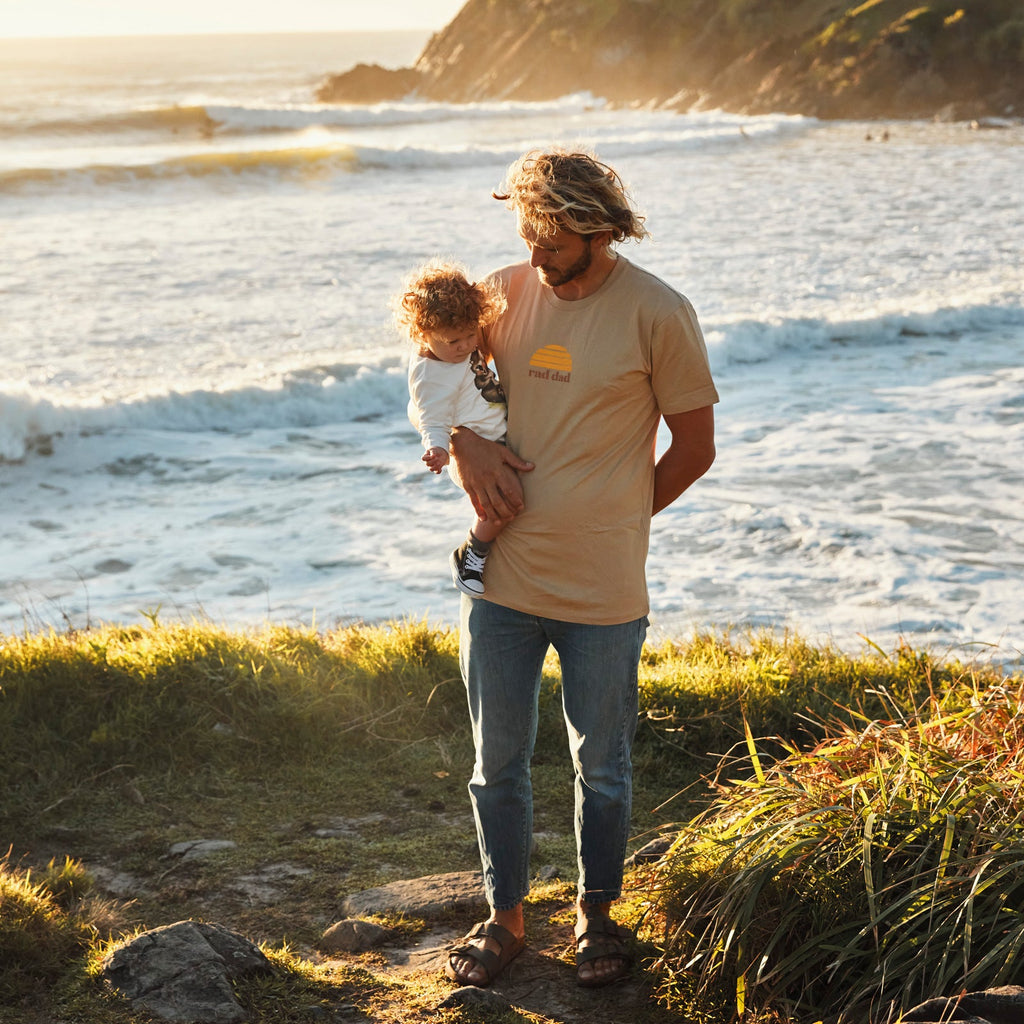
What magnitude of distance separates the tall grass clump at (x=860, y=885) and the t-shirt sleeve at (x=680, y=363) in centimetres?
114

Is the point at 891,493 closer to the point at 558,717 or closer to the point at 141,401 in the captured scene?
the point at 558,717

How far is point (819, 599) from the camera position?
23.6ft

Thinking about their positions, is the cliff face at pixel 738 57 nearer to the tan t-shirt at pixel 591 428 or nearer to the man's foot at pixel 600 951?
the tan t-shirt at pixel 591 428

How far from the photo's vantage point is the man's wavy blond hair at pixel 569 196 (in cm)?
285

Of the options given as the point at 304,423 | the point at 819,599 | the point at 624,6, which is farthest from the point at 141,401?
the point at 624,6

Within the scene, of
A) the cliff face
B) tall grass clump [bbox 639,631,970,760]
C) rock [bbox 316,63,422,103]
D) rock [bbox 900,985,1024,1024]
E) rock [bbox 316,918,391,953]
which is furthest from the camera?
rock [bbox 316,63,422,103]

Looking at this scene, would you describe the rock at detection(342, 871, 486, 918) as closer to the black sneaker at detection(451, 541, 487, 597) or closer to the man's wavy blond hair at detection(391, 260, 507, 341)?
the black sneaker at detection(451, 541, 487, 597)

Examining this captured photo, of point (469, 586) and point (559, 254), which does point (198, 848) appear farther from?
point (559, 254)

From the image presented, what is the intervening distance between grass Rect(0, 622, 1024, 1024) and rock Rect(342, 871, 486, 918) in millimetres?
108

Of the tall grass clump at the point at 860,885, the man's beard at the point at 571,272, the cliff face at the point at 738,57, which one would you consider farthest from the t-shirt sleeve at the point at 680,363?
the cliff face at the point at 738,57

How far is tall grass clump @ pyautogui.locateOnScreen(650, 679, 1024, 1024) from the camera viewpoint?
2.60m

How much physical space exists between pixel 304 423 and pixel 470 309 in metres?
8.92

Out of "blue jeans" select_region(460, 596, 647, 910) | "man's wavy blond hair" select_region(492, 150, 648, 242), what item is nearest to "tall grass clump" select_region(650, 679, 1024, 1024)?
"blue jeans" select_region(460, 596, 647, 910)

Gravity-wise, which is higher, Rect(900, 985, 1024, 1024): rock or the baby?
the baby
